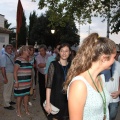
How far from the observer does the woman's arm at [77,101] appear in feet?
5.74

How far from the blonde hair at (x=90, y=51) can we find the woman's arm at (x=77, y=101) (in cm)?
22

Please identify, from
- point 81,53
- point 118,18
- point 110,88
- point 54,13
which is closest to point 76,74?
point 81,53

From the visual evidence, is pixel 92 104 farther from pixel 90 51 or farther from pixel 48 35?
pixel 48 35

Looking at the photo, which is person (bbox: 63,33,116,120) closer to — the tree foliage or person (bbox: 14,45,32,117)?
person (bbox: 14,45,32,117)

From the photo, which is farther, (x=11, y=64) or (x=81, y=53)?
(x=11, y=64)

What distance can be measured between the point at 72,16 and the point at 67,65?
11.4m

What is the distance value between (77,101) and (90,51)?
42cm

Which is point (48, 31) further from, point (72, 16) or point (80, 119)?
point (80, 119)

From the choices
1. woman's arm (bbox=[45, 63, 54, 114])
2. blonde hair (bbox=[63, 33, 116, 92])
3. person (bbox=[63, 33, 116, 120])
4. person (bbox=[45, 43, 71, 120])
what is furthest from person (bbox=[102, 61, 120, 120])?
blonde hair (bbox=[63, 33, 116, 92])

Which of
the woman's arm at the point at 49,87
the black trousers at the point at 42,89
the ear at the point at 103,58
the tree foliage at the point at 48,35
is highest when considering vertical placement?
the tree foliage at the point at 48,35

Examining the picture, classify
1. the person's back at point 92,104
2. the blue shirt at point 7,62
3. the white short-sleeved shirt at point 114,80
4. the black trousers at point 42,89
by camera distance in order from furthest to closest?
the blue shirt at point 7,62 → the black trousers at point 42,89 → the white short-sleeved shirt at point 114,80 → the person's back at point 92,104

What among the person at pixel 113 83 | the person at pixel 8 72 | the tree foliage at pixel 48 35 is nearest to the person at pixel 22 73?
the person at pixel 8 72

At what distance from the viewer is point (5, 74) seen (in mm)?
6715

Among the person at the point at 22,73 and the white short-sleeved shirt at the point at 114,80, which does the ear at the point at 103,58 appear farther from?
the person at the point at 22,73
